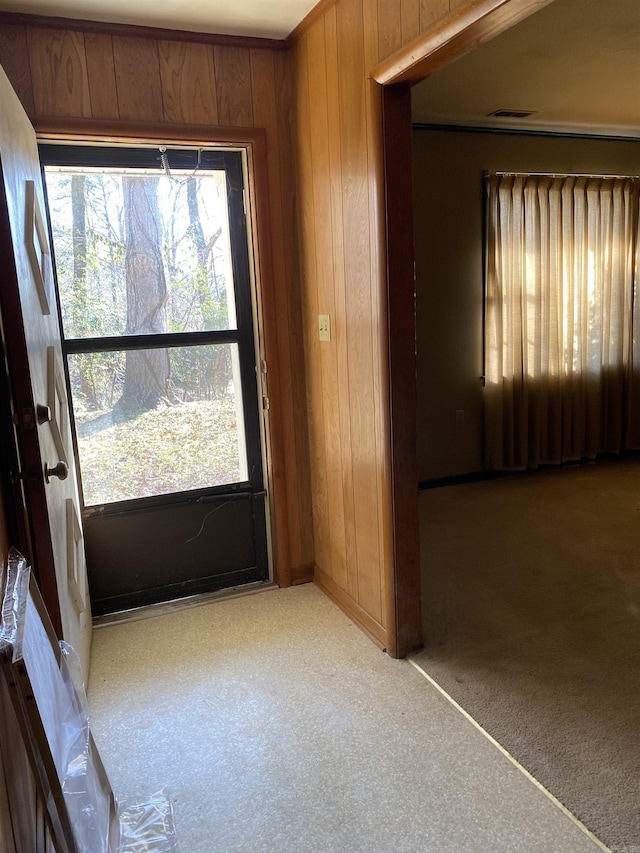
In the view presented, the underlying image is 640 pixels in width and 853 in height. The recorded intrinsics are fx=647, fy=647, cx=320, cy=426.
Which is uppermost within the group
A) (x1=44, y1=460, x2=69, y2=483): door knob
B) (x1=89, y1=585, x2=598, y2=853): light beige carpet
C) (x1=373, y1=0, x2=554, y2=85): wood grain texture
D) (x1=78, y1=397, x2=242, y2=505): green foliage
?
(x1=373, y1=0, x2=554, y2=85): wood grain texture

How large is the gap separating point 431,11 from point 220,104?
1127 millimetres

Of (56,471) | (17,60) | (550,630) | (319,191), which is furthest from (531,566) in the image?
(17,60)

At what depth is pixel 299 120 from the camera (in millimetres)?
2703

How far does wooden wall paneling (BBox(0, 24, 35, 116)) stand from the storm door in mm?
205

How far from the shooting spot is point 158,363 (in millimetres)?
2811

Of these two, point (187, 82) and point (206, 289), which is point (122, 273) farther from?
point (187, 82)

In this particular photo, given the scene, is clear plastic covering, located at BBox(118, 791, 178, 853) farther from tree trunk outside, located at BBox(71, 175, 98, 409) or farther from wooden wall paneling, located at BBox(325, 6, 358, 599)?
tree trunk outside, located at BBox(71, 175, 98, 409)

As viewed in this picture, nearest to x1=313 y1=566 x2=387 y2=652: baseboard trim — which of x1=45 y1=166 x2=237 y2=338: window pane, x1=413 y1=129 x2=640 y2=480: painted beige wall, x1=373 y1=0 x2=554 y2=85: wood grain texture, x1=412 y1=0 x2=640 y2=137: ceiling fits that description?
x1=45 y1=166 x2=237 y2=338: window pane

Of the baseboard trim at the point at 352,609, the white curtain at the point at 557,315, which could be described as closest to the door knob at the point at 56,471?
the baseboard trim at the point at 352,609

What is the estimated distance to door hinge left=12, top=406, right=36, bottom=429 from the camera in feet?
5.27

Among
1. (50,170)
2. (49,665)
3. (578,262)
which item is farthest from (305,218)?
(578,262)

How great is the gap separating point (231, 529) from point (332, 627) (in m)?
0.69

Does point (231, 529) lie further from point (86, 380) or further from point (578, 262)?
point (578, 262)

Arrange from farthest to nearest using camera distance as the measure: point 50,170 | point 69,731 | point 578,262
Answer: point 578,262 → point 50,170 → point 69,731
